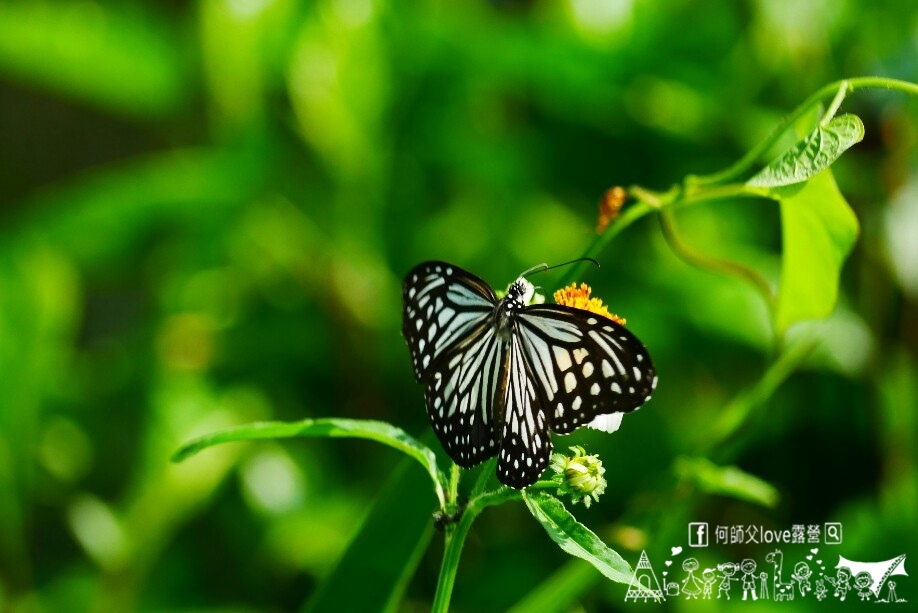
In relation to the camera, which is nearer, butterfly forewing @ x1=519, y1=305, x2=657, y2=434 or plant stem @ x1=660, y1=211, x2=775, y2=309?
butterfly forewing @ x1=519, y1=305, x2=657, y2=434

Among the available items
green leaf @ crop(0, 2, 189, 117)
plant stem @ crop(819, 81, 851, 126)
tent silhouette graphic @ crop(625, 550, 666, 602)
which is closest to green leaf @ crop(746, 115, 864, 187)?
plant stem @ crop(819, 81, 851, 126)

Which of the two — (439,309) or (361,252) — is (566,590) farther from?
(361,252)

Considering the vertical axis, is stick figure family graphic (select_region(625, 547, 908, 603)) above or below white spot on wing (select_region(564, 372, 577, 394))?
above

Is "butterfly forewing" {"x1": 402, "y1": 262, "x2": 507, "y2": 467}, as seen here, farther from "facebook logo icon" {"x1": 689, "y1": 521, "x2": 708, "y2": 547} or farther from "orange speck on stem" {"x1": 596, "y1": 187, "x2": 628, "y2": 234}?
"facebook logo icon" {"x1": 689, "y1": 521, "x2": 708, "y2": 547}

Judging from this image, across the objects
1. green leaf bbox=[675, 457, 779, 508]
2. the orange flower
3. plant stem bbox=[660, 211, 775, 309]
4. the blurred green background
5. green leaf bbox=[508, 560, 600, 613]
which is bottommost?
green leaf bbox=[508, 560, 600, 613]

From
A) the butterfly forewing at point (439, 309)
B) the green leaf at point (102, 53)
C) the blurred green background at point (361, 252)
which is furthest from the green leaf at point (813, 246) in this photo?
the green leaf at point (102, 53)

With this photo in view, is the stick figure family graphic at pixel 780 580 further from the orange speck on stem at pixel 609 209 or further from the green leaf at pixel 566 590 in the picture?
the orange speck on stem at pixel 609 209

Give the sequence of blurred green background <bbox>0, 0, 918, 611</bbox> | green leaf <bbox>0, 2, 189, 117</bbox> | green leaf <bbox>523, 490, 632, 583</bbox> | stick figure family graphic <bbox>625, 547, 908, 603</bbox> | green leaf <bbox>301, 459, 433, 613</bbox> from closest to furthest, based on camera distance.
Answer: green leaf <bbox>523, 490, 632, 583</bbox>
green leaf <bbox>301, 459, 433, 613</bbox>
stick figure family graphic <bbox>625, 547, 908, 603</bbox>
blurred green background <bbox>0, 0, 918, 611</bbox>
green leaf <bbox>0, 2, 189, 117</bbox>

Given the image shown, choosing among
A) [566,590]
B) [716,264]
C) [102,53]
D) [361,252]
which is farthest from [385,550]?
[102,53]

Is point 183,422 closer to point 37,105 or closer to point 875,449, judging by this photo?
point 875,449
